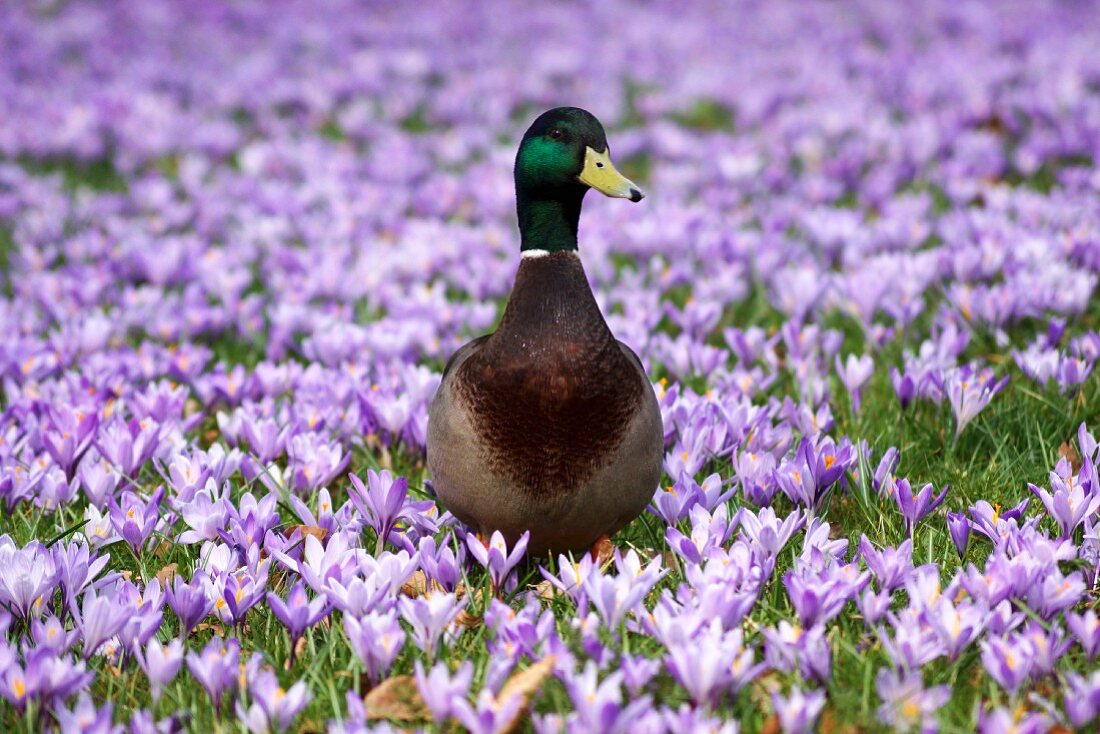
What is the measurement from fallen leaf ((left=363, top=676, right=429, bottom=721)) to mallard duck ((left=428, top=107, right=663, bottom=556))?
0.60m

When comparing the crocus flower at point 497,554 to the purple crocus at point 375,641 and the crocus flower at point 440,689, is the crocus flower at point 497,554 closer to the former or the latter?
the purple crocus at point 375,641

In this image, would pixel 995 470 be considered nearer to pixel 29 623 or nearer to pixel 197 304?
pixel 29 623

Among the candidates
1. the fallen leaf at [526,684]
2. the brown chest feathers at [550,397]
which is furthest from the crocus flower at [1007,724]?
the brown chest feathers at [550,397]

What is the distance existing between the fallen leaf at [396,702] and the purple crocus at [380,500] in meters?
0.69

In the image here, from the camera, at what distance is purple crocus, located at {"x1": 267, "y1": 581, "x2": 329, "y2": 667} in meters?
2.74

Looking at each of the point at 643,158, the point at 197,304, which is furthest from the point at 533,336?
the point at 643,158

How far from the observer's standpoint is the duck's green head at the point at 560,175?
3152 mm

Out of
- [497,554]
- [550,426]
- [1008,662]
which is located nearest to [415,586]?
[497,554]

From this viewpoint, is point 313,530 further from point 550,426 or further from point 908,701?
point 908,701

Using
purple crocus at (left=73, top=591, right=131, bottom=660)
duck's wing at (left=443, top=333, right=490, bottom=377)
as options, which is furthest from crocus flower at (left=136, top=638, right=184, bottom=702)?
duck's wing at (left=443, top=333, right=490, bottom=377)

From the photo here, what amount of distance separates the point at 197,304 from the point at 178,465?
2314 millimetres


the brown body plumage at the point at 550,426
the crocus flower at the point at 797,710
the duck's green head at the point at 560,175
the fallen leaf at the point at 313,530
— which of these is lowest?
the fallen leaf at the point at 313,530

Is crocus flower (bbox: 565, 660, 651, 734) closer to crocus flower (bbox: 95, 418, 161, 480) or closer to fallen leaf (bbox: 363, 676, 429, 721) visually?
fallen leaf (bbox: 363, 676, 429, 721)

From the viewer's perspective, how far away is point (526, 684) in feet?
8.39
